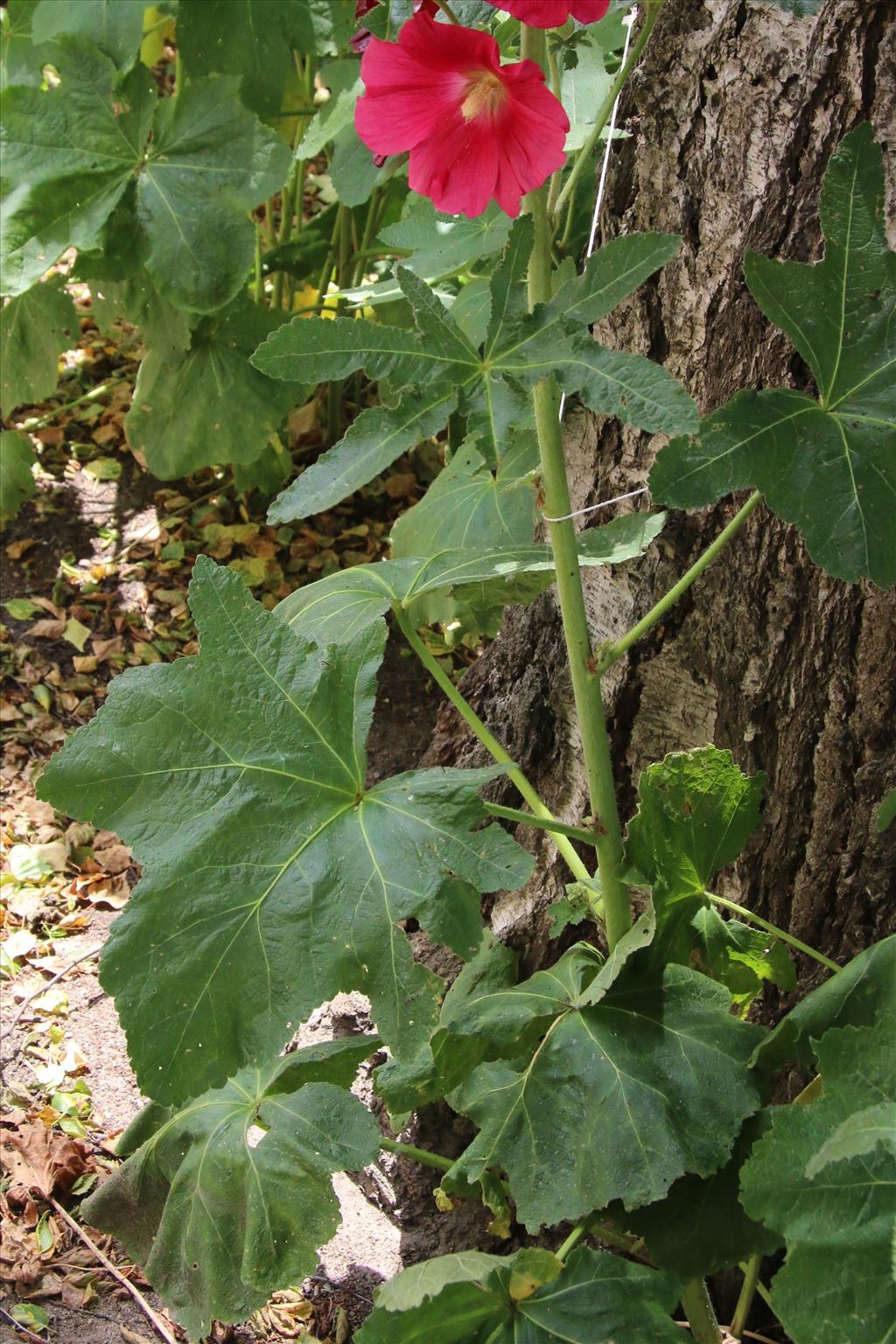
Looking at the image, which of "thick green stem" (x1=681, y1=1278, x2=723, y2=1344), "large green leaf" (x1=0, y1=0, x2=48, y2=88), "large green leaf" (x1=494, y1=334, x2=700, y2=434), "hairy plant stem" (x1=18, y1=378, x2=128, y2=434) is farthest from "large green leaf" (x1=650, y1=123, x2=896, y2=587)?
"hairy plant stem" (x1=18, y1=378, x2=128, y2=434)

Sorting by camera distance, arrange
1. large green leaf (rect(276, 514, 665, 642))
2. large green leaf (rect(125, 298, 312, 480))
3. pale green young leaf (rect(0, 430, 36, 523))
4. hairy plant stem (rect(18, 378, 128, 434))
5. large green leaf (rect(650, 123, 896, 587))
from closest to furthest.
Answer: large green leaf (rect(650, 123, 896, 587))
large green leaf (rect(276, 514, 665, 642))
large green leaf (rect(125, 298, 312, 480))
pale green young leaf (rect(0, 430, 36, 523))
hairy plant stem (rect(18, 378, 128, 434))

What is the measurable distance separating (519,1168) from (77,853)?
1.34 metres

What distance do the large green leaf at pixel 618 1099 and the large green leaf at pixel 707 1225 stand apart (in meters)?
0.06

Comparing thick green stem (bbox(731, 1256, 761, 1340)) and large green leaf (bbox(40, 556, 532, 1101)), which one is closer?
large green leaf (bbox(40, 556, 532, 1101))

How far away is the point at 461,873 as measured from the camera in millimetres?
1054

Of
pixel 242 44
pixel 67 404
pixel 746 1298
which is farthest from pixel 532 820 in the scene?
pixel 67 404

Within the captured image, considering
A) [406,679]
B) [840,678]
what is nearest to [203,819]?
[840,678]

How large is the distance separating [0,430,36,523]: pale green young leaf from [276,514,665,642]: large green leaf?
1.49m

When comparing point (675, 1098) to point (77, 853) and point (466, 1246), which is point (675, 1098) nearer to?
point (466, 1246)

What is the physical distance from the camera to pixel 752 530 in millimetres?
1377

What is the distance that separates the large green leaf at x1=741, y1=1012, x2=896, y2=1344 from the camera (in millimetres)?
958

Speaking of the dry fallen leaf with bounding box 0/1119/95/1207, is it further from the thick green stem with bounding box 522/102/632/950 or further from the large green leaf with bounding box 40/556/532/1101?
the thick green stem with bounding box 522/102/632/950

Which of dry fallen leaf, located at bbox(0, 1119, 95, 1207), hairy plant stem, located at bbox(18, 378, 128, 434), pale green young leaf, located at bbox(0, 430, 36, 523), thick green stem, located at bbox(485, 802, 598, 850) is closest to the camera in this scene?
thick green stem, located at bbox(485, 802, 598, 850)

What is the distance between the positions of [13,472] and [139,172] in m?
0.77
